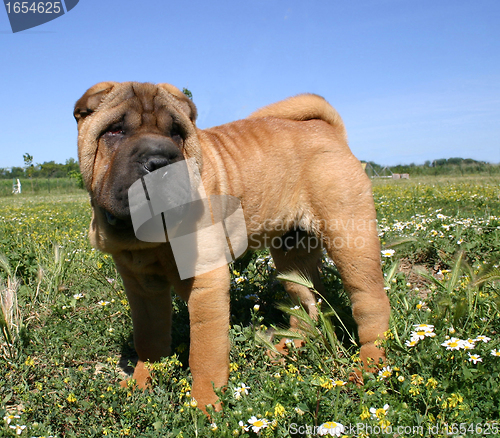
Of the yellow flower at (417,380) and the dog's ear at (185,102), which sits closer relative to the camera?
the yellow flower at (417,380)

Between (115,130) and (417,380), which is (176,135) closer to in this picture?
(115,130)

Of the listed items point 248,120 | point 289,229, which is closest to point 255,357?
point 289,229

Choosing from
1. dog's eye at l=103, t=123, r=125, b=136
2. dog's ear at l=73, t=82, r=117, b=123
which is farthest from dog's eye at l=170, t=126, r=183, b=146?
dog's ear at l=73, t=82, r=117, b=123

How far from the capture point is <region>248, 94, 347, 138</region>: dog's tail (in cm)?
325

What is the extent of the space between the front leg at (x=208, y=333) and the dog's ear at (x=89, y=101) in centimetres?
109

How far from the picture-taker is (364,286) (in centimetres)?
270

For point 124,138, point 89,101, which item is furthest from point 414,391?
point 89,101

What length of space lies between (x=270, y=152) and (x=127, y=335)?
1.81 meters

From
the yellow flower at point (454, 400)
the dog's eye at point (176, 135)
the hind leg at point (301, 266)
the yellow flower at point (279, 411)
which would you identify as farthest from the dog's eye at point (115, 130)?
the yellow flower at point (454, 400)

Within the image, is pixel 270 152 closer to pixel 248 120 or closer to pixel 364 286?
pixel 248 120

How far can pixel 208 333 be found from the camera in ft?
7.25

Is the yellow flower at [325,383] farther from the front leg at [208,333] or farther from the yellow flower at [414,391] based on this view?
the front leg at [208,333]

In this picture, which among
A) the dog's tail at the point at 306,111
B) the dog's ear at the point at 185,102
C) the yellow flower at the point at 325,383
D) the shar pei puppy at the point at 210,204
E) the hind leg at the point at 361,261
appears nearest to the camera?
the yellow flower at the point at 325,383

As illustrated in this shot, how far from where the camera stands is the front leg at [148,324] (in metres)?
2.68
